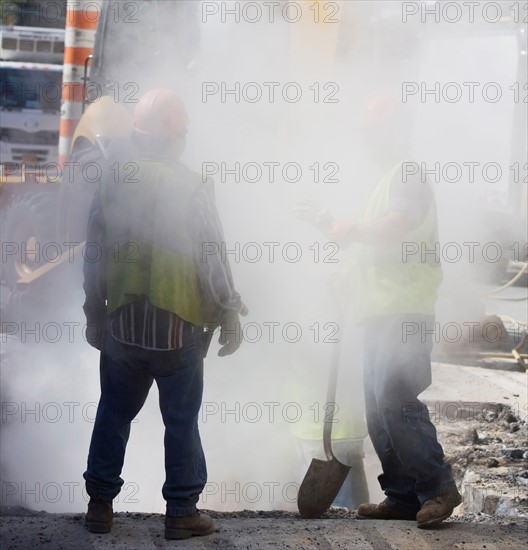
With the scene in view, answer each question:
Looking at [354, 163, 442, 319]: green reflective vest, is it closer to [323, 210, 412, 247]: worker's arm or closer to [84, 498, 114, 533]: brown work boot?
[323, 210, 412, 247]: worker's arm

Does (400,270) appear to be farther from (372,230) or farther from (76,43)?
(76,43)

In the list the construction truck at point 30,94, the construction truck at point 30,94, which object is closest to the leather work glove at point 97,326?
the construction truck at point 30,94

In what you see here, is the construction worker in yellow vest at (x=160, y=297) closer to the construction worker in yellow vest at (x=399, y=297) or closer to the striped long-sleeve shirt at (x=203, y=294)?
the striped long-sleeve shirt at (x=203, y=294)

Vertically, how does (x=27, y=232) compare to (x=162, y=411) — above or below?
above

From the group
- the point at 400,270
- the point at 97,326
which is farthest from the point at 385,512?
the point at 97,326

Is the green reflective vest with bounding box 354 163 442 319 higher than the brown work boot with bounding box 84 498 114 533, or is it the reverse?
the green reflective vest with bounding box 354 163 442 319

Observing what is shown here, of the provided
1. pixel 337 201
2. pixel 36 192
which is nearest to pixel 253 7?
pixel 337 201

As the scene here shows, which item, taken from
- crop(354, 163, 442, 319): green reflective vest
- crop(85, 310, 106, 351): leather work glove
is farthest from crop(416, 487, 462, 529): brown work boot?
crop(85, 310, 106, 351): leather work glove

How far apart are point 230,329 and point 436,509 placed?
3.55ft

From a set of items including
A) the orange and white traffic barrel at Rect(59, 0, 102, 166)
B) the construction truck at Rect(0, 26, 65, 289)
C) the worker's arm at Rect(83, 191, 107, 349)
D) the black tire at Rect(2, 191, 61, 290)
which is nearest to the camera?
the worker's arm at Rect(83, 191, 107, 349)

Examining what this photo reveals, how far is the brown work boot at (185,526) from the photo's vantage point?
323cm

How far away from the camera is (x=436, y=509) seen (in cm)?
338

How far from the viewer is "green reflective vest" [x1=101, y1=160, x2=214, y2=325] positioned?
3.18 m

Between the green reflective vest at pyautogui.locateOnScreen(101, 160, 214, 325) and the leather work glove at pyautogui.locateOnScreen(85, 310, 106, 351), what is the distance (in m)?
0.09
